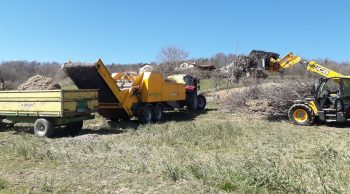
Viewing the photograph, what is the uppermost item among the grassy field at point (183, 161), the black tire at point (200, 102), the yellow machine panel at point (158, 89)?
the yellow machine panel at point (158, 89)

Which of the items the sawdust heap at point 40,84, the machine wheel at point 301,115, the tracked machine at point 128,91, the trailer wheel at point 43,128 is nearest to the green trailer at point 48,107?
the trailer wheel at point 43,128

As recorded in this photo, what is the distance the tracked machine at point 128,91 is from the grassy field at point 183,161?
5.63 feet

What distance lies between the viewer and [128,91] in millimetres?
14656

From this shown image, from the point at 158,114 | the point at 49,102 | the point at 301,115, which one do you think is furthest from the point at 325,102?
the point at 49,102

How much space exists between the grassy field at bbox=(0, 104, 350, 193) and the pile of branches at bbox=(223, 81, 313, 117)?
329 cm

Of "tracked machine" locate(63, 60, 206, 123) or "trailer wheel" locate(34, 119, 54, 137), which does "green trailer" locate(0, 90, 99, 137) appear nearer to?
"trailer wheel" locate(34, 119, 54, 137)

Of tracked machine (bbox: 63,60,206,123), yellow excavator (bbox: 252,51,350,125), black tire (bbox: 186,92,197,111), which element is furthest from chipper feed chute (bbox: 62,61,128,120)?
yellow excavator (bbox: 252,51,350,125)

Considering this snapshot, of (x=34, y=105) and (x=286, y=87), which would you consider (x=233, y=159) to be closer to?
(x=34, y=105)

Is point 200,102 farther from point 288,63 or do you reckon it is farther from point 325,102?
point 325,102

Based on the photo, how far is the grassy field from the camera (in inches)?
237

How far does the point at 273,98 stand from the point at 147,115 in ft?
17.0

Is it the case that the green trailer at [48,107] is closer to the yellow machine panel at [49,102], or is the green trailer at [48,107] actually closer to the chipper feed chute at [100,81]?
the yellow machine panel at [49,102]

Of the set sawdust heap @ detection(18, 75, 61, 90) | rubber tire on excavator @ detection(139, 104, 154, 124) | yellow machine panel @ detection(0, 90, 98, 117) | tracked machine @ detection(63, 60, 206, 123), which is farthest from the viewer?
sawdust heap @ detection(18, 75, 61, 90)

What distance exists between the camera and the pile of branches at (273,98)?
16.2 metres
